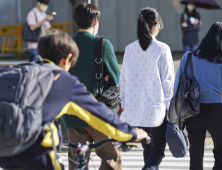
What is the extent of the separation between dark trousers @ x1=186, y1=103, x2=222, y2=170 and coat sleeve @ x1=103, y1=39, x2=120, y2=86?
84cm

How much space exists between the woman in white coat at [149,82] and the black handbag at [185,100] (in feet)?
0.48

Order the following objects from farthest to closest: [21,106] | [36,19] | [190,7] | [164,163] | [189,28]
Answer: [190,7], [189,28], [36,19], [164,163], [21,106]

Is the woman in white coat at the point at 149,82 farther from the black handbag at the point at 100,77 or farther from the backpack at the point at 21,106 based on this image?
the backpack at the point at 21,106

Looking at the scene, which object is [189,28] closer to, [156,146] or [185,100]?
[156,146]

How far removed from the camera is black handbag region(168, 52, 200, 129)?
145 inches

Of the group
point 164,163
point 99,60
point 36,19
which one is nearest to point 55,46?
point 99,60

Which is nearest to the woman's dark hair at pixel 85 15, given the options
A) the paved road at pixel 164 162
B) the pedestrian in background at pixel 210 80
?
the pedestrian in background at pixel 210 80

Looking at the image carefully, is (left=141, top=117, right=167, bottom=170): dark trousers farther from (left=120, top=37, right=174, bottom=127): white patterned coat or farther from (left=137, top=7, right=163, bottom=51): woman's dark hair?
(left=137, top=7, right=163, bottom=51): woman's dark hair

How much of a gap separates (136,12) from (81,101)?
16058 millimetres

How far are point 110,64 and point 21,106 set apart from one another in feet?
5.73

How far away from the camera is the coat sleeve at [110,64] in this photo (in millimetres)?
3637

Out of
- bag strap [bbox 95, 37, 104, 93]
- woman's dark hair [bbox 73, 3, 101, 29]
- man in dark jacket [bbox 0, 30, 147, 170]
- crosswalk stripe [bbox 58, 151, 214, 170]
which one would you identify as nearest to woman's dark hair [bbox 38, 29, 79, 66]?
man in dark jacket [bbox 0, 30, 147, 170]

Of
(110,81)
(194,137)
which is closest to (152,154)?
(194,137)

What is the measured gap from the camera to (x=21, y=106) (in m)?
2.03
